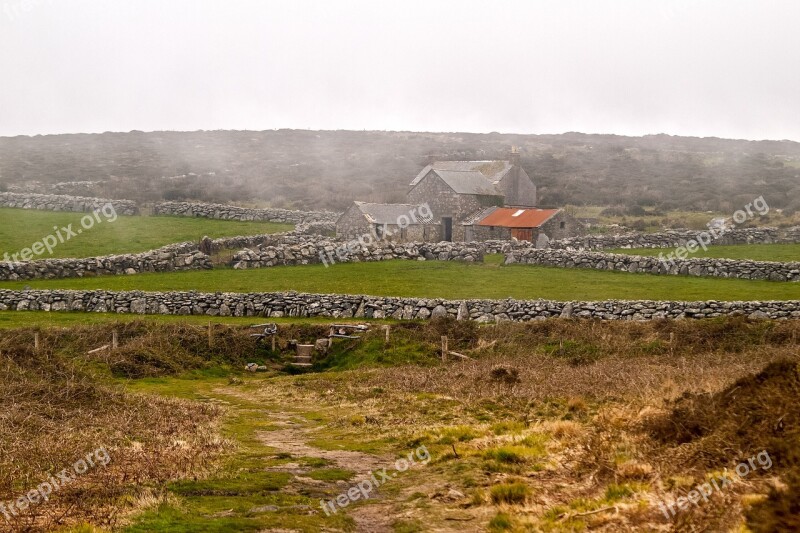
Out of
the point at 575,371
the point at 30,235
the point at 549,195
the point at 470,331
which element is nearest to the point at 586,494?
the point at 575,371

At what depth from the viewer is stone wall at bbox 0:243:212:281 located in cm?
4284

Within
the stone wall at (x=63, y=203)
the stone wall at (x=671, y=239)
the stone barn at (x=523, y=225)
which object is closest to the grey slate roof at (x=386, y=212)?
the stone barn at (x=523, y=225)

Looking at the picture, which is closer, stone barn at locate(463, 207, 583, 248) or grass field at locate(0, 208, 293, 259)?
grass field at locate(0, 208, 293, 259)

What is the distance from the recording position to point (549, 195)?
84812 mm

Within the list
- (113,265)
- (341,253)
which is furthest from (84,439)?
(341,253)

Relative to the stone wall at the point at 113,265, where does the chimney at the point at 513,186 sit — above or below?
above

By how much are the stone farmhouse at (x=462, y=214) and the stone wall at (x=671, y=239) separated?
10.3ft

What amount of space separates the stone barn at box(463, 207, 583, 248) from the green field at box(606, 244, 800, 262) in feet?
21.3

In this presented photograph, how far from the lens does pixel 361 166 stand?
10519cm

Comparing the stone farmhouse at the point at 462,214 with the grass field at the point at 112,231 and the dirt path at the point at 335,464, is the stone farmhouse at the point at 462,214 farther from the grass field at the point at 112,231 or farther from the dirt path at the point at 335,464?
the dirt path at the point at 335,464

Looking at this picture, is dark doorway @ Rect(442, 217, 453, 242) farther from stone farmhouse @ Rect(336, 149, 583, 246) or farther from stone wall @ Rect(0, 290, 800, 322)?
stone wall @ Rect(0, 290, 800, 322)

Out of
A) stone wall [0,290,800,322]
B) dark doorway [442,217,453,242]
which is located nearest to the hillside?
dark doorway [442,217,453,242]

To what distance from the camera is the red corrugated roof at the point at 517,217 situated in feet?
196

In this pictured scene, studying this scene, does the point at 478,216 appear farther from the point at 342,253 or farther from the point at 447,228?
the point at 342,253
